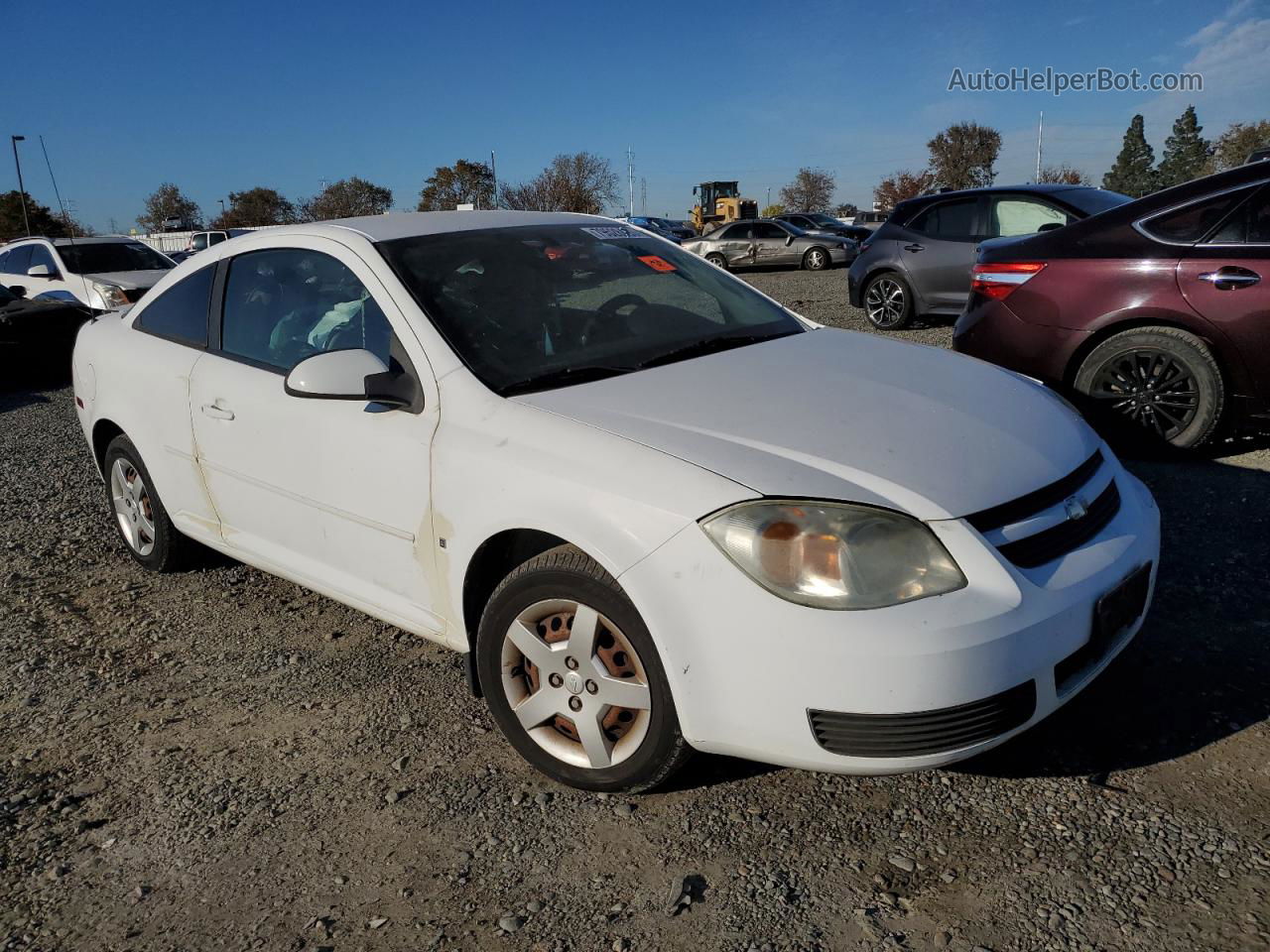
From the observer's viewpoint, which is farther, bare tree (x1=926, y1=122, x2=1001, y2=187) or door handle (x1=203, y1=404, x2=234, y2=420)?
bare tree (x1=926, y1=122, x2=1001, y2=187)

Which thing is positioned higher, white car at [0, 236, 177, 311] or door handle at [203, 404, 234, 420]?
door handle at [203, 404, 234, 420]

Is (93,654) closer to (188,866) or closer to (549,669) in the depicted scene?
(188,866)

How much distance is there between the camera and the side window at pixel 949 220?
32.7 feet

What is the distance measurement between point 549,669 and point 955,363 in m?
1.69

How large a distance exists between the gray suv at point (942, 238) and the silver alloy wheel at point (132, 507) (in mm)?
7821

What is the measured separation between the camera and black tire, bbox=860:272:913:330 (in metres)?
10.5

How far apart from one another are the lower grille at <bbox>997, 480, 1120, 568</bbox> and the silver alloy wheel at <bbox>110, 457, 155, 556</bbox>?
353cm

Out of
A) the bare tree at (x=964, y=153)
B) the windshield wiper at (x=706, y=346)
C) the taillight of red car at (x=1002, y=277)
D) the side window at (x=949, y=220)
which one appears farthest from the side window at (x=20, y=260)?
the bare tree at (x=964, y=153)

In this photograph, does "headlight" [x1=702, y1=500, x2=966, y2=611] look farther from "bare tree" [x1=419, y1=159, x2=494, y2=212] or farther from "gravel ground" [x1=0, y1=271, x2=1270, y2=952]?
"bare tree" [x1=419, y1=159, x2=494, y2=212]

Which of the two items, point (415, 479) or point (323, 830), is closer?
point (323, 830)

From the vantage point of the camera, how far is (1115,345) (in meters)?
5.04

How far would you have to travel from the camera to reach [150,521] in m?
4.34

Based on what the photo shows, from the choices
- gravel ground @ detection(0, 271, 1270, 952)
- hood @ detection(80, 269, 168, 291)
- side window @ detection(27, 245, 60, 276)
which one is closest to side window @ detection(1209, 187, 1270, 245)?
gravel ground @ detection(0, 271, 1270, 952)

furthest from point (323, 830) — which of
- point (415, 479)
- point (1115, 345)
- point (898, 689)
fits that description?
point (1115, 345)
